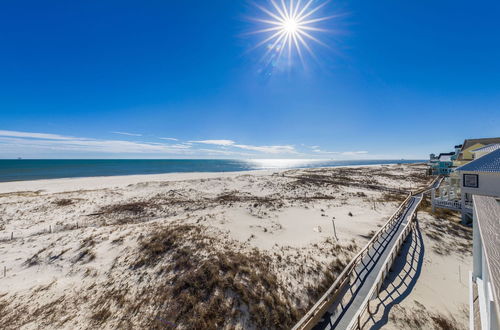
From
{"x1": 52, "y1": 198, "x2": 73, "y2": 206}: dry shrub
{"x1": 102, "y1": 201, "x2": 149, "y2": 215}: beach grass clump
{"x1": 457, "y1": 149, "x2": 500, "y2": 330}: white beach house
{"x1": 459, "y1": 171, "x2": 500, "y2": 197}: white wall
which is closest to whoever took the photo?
{"x1": 457, "y1": 149, "x2": 500, "y2": 330}: white beach house

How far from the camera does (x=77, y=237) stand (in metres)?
11.3

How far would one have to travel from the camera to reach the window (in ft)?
47.8

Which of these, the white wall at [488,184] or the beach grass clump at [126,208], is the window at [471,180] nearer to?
the white wall at [488,184]

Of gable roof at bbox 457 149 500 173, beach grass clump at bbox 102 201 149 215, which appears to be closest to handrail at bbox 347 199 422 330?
gable roof at bbox 457 149 500 173

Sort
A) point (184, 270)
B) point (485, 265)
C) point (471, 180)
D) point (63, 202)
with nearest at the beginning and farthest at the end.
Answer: point (485, 265), point (184, 270), point (471, 180), point (63, 202)

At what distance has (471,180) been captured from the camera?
14.9 m

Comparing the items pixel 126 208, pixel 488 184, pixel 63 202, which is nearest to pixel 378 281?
pixel 488 184

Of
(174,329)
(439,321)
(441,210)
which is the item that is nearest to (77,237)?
(174,329)

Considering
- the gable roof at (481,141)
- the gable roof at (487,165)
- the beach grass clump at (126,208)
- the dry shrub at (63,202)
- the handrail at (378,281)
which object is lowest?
the handrail at (378,281)

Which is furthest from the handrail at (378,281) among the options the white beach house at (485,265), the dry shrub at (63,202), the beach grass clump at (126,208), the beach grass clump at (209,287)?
the dry shrub at (63,202)

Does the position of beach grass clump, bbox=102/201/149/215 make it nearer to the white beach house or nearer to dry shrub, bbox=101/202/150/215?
dry shrub, bbox=101/202/150/215

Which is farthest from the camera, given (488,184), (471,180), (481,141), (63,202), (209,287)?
(481,141)

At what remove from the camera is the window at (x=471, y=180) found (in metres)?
14.6

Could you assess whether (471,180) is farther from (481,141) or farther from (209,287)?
(481,141)
